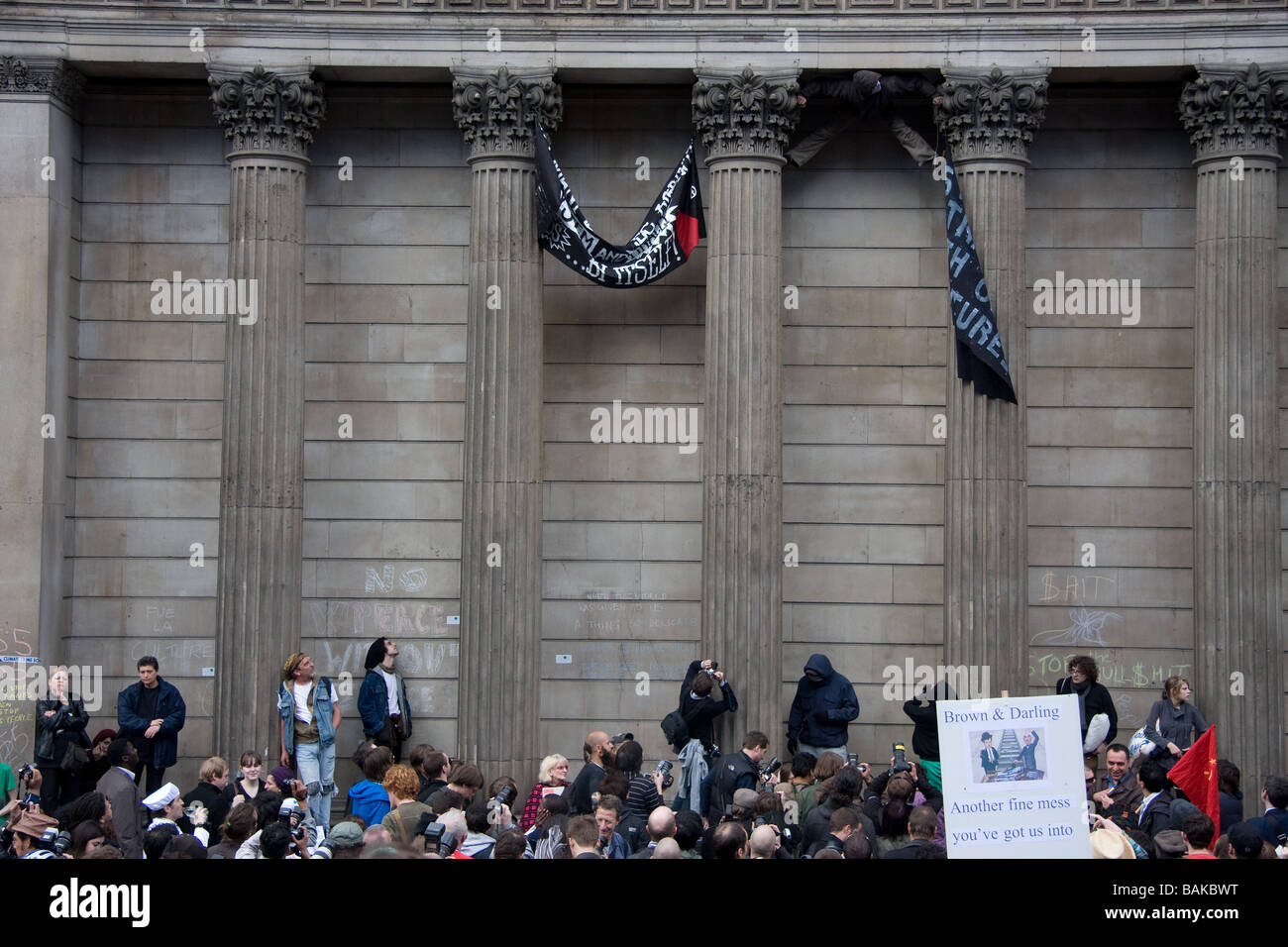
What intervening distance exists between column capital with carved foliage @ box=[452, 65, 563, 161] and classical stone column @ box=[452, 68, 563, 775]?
14 mm

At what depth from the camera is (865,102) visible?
20.9m

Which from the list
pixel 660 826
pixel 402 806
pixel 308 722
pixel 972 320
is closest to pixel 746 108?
pixel 972 320

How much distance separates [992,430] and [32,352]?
43.0 ft

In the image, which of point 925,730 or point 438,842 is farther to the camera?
point 925,730

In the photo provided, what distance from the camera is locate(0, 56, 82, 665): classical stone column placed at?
795 inches

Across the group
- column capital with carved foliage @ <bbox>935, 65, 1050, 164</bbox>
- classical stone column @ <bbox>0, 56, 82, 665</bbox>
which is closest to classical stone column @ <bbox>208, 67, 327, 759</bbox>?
classical stone column @ <bbox>0, 56, 82, 665</bbox>

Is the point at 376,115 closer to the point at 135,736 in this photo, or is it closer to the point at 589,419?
the point at 589,419

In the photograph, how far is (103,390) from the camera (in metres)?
21.9

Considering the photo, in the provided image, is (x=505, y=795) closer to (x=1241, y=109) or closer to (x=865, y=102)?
(x=865, y=102)

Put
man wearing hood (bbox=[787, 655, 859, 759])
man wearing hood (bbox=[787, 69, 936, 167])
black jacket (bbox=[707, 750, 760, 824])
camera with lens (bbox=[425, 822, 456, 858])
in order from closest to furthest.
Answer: camera with lens (bbox=[425, 822, 456, 858]) → black jacket (bbox=[707, 750, 760, 824]) → man wearing hood (bbox=[787, 655, 859, 759]) → man wearing hood (bbox=[787, 69, 936, 167])

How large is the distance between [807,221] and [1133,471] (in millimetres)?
5933

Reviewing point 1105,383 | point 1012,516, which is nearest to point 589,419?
point 1012,516

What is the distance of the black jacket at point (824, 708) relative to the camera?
18844 millimetres

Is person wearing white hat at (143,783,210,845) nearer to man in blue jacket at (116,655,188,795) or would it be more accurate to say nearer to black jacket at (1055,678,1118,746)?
man in blue jacket at (116,655,188,795)
